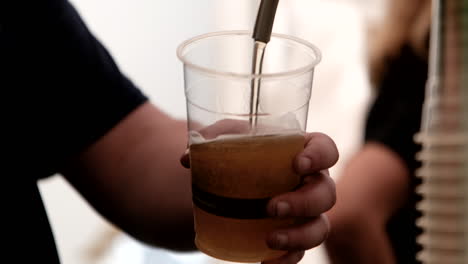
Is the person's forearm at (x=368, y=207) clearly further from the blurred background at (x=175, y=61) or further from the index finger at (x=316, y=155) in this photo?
the index finger at (x=316, y=155)

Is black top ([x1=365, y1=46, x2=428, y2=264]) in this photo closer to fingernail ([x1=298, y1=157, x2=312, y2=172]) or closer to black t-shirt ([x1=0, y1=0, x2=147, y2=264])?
black t-shirt ([x1=0, y1=0, x2=147, y2=264])

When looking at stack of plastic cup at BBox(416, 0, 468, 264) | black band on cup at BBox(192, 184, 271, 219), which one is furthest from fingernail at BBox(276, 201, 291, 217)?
stack of plastic cup at BBox(416, 0, 468, 264)

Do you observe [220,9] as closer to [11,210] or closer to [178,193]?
[178,193]

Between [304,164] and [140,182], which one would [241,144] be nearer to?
[304,164]

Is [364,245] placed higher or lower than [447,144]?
lower

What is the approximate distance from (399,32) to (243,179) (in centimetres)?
114

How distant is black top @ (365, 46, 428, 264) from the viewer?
1472mm

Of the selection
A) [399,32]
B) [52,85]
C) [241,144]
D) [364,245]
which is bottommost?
[364,245]

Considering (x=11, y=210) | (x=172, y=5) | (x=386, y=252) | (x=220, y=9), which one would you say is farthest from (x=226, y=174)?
(x=220, y=9)

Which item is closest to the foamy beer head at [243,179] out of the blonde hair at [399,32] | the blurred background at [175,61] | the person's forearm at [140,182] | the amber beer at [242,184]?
the amber beer at [242,184]

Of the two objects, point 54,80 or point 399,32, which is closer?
point 54,80

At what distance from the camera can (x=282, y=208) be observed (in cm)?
51

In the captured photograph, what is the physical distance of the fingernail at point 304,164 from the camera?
0.52m

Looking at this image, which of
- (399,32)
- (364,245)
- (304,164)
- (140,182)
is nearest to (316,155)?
(304,164)
